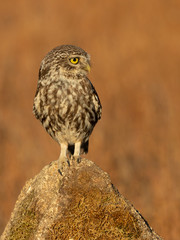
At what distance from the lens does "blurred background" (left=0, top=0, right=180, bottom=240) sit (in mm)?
11391

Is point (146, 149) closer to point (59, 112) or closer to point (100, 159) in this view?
point (100, 159)

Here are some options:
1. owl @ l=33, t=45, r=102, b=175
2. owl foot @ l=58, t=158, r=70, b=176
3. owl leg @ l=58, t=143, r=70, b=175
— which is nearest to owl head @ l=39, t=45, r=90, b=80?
owl @ l=33, t=45, r=102, b=175

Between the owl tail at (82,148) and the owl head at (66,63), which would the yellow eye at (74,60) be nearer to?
the owl head at (66,63)

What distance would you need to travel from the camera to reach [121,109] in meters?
14.6

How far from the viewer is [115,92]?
1536 cm

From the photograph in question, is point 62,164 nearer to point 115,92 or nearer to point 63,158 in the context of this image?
point 63,158

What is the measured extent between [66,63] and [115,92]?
892cm

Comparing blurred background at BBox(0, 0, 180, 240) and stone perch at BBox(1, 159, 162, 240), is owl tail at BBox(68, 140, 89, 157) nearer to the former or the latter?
stone perch at BBox(1, 159, 162, 240)

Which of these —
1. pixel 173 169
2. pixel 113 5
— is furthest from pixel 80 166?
pixel 113 5

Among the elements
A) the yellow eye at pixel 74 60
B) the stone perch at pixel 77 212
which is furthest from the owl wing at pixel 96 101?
the stone perch at pixel 77 212

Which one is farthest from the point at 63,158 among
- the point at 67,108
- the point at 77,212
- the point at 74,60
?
the point at 74,60

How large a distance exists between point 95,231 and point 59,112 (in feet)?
5.56

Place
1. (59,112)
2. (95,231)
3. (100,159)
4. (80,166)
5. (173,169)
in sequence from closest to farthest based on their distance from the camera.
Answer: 1. (95,231)
2. (80,166)
3. (59,112)
4. (173,169)
5. (100,159)

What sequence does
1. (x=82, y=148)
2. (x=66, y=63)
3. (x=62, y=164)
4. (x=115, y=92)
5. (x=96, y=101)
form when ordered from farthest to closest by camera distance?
(x=115, y=92) < (x=82, y=148) < (x=96, y=101) < (x=66, y=63) < (x=62, y=164)
